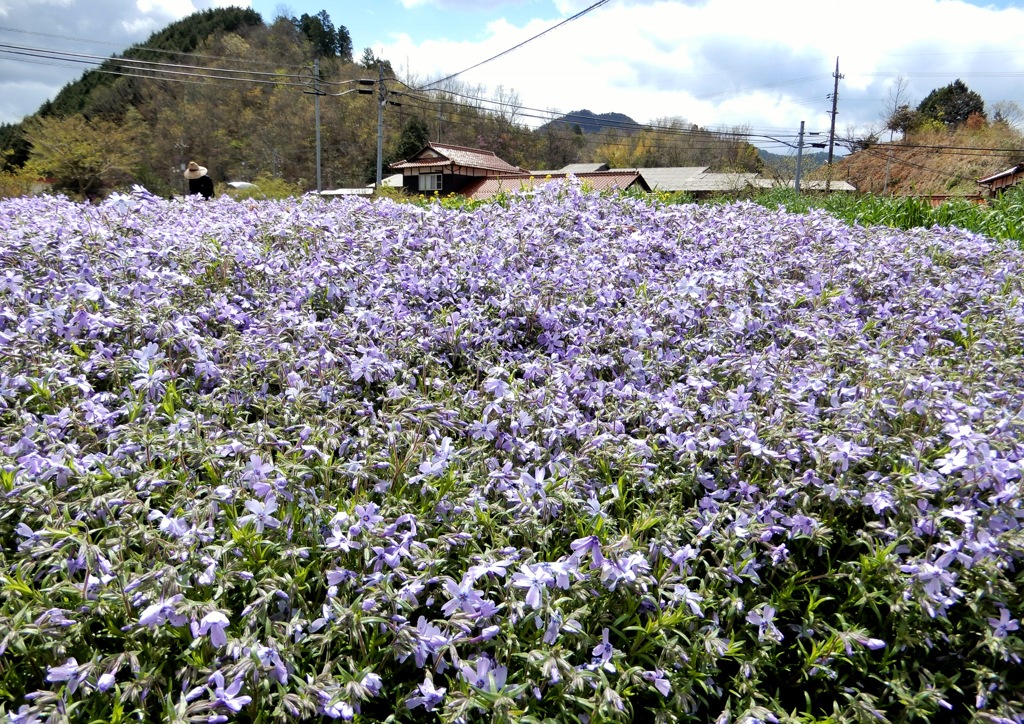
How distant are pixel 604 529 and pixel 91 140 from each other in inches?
2213

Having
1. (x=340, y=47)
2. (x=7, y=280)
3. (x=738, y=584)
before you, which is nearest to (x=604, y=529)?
(x=738, y=584)

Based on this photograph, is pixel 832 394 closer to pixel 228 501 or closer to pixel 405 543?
pixel 405 543

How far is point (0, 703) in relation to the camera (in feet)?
4.89

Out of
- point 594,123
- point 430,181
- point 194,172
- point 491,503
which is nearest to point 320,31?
point 430,181

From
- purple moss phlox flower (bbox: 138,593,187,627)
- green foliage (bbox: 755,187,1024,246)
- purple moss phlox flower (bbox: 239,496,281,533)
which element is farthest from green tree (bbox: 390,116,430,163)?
purple moss phlox flower (bbox: 138,593,187,627)

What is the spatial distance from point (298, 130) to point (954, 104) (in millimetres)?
69000

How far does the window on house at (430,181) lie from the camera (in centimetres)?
5012

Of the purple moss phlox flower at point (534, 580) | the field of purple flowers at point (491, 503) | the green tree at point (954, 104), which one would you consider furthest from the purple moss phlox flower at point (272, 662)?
the green tree at point (954, 104)

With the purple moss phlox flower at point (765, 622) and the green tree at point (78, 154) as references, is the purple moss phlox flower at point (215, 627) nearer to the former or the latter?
the purple moss phlox flower at point (765, 622)

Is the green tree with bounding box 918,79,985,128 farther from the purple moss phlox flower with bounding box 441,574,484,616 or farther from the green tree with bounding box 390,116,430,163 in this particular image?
the purple moss phlox flower with bounding box 441,574,484,616

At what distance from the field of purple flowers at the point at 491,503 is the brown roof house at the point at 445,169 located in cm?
4688

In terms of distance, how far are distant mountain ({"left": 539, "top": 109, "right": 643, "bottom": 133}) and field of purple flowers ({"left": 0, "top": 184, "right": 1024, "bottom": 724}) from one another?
33.0m

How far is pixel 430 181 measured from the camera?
166ft

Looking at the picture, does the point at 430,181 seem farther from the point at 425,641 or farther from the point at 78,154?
the point at 425,641
